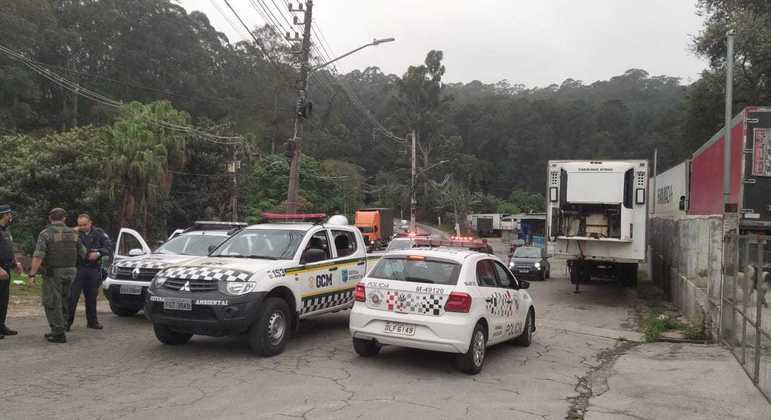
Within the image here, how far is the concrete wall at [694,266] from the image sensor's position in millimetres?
10195

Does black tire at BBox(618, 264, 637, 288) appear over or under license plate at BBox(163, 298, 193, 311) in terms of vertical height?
under

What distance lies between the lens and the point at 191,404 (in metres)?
6.01

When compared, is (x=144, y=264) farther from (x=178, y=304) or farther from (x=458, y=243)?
(x=458, y=243)

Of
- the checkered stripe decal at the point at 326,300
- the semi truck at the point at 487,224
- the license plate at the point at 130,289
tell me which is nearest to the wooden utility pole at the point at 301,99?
the license plate at the point at 130,289

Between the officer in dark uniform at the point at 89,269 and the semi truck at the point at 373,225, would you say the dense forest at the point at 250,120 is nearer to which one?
the semi truck at the point at 373,225

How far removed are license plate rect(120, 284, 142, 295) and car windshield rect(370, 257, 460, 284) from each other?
4.36m

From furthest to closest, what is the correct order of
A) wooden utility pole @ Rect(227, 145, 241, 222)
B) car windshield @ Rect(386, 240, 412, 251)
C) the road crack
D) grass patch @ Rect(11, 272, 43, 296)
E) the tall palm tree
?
1. wooden utility pole @ Rect(227, 145, 241, 222)
2. the tall palm tree
3. car windshield @ Rect(386, 240, 412, 251)
4. grass patch @ Rect(11, 272, 43, 296)
5. the road crack

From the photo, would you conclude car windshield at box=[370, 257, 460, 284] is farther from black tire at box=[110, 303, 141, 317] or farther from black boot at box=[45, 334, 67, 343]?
black tire at box=[110, 303, 141, 317]

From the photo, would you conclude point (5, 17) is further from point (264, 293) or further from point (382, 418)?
point (382, 418)

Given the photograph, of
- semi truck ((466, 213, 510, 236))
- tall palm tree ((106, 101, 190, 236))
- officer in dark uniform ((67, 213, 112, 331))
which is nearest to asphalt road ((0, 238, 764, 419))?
officer in dark uniform ((67, 213, 112, 331))

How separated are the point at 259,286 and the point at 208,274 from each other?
650 mm

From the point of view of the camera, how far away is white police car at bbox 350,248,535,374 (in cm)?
746

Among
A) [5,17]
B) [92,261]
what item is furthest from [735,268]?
[5,17]

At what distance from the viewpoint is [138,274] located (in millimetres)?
10320
